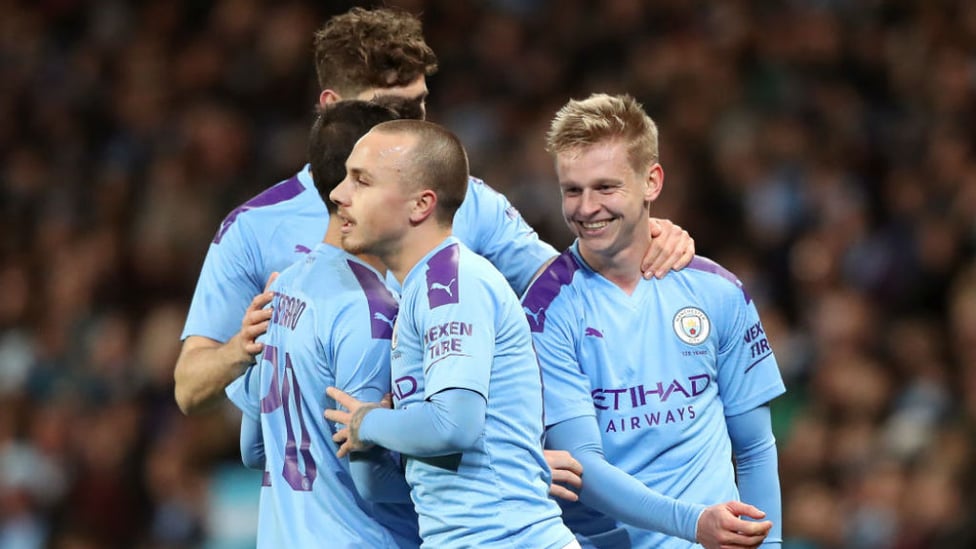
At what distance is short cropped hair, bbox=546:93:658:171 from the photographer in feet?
14.5

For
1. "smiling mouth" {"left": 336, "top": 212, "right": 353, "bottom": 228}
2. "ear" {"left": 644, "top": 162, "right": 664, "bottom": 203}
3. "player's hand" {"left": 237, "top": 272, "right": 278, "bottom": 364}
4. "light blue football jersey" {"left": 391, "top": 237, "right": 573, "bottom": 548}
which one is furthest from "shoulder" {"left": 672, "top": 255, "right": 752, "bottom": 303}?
"player's hand" {"left": 237, "top": 272, "right": 278, "bottom": 364}

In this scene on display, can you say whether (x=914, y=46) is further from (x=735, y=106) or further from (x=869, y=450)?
(x=869, y=450)

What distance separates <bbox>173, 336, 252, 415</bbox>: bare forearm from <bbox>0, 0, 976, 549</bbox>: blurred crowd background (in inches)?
190

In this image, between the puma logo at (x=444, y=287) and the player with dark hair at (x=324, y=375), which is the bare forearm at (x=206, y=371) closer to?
the player with dark hair at (x=324, y=375)

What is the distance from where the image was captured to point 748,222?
9.84 meters

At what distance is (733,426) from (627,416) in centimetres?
37

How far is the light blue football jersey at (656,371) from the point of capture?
443 centimetres

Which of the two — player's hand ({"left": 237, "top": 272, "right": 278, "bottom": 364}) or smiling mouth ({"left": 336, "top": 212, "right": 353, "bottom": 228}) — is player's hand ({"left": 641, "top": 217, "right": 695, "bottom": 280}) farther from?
player's hand ({"left": 237, "top": 272, "right": 278, "bottom": 364})

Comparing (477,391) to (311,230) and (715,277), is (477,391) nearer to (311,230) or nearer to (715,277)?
(715,277)

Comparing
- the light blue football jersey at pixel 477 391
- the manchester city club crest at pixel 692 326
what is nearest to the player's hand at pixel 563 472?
the light blue football jersey at pixel 477 391

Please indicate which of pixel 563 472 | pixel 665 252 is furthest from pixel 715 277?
pixel 563 472

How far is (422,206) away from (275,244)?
3.36 ft

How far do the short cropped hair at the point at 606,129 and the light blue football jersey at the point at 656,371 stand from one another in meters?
0.40

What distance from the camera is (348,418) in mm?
3891
